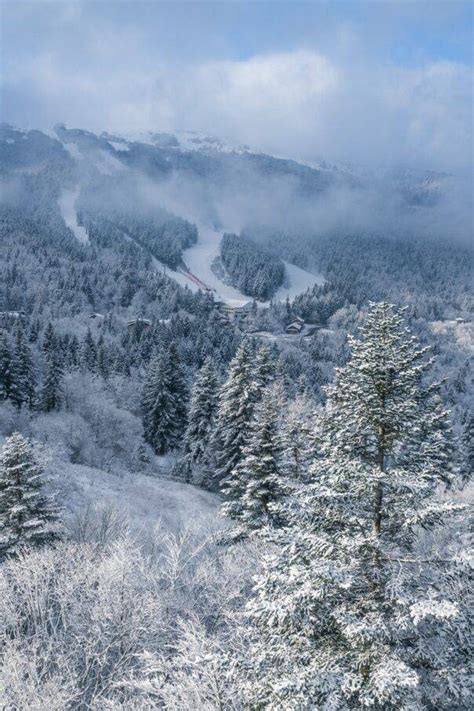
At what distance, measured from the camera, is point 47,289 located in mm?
152750

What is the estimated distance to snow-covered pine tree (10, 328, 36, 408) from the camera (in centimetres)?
5322

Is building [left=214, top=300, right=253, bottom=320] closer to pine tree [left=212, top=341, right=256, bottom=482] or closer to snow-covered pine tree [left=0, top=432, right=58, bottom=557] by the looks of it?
pine tree [left=212, top=341, right=256, bottom=482]

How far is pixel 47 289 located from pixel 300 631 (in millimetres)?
157871

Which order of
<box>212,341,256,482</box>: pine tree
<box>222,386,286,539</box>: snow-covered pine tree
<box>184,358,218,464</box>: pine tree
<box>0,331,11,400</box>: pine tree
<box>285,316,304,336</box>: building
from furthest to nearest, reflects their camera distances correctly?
<box>285,316,304,336</box>: building < <box>0,331,11,400</box>: pine tree < <box>184,358,218,464</box>: pine tree < <box>212,341,256,482</box>: pine tree < <box>222,386,286,539</box>: snow-covered pine tree

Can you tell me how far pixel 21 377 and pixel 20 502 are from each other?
35.0 meters

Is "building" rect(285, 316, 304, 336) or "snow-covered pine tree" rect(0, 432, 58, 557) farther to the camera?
"building" rect(285, 316, 304, 336)

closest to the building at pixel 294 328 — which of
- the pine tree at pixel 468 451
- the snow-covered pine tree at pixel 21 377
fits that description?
the pine tree at pixel 468 451

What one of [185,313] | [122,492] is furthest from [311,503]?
[185,313]

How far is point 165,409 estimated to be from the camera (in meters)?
56.7

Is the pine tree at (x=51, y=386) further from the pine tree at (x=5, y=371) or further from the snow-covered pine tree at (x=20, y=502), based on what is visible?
the snow-covered pine tree at (x=20, y=502)

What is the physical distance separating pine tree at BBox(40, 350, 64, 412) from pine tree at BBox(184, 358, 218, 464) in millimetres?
17964

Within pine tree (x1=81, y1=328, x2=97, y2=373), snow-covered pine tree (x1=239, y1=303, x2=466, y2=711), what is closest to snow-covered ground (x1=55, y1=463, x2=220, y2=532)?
snow-covered pine tree (x1=239, y1=303, x2=466, y2=711)

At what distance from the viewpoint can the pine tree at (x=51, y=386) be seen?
55.6 m

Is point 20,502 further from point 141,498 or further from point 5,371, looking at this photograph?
point 5,371
